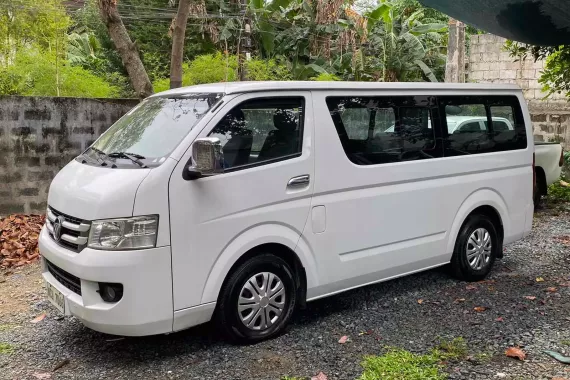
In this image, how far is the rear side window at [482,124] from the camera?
507 centimetres

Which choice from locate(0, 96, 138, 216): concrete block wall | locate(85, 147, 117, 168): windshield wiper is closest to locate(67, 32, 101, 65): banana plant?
locate(0, 96, 138, 216): concrete block wall

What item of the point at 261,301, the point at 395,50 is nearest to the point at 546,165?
the point at 261,301

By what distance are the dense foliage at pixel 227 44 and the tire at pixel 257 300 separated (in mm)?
6234

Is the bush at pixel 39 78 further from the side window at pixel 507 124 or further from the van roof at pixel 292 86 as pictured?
the side window at pixel 507 124

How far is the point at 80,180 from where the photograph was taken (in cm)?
376

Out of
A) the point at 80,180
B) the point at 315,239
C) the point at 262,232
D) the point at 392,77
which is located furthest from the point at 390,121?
the point at 392,77

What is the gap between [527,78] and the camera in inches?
496

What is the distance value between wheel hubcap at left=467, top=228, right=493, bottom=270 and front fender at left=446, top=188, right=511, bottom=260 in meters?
0.26

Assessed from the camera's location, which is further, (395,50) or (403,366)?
(395,50)

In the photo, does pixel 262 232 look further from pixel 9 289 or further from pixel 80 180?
pixel 9 289

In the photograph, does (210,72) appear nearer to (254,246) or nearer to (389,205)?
(389,205)

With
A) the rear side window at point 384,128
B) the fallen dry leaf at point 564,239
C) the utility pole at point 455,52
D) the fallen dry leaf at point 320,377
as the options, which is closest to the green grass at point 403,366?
the fallen dry leaf at point 320,377

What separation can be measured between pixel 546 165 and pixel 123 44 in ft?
22.1

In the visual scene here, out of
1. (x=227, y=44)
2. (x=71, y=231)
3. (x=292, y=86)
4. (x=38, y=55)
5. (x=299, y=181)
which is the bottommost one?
(x=71, y=231)
